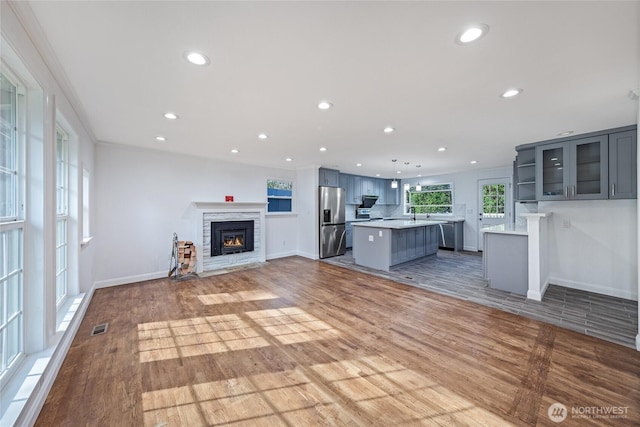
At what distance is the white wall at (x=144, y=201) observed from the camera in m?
4.14

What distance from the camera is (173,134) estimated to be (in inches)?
146

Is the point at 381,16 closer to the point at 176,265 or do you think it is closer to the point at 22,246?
the point at 22,246

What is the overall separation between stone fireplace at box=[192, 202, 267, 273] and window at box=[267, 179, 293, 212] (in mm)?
509

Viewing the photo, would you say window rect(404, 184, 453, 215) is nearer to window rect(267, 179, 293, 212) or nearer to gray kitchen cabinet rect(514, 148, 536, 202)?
gray kitchen cabinet rect(514, 148, 536, 202)

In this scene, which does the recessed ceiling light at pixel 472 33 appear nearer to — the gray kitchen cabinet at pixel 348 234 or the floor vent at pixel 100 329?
the floor vent at pixel 100 329

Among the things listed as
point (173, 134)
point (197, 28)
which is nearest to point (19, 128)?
point (197, 28)

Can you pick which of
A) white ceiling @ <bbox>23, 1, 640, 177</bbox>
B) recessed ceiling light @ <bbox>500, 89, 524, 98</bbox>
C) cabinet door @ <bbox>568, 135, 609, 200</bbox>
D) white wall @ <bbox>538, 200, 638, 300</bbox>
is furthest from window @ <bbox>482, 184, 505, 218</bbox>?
recessed ceiling light @ <bbox>500, 89, 524, 98</bbox>

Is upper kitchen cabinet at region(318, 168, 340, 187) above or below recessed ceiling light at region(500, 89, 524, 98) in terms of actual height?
below

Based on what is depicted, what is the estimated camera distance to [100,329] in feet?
8.90

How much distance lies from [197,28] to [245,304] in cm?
313

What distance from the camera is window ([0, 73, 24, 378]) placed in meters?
1.51

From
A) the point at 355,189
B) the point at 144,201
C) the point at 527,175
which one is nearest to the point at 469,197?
the point at 527,175

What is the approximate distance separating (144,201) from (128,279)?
1433 mm

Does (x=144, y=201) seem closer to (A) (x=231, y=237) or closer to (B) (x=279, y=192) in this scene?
(A) (x=231, y=237)
